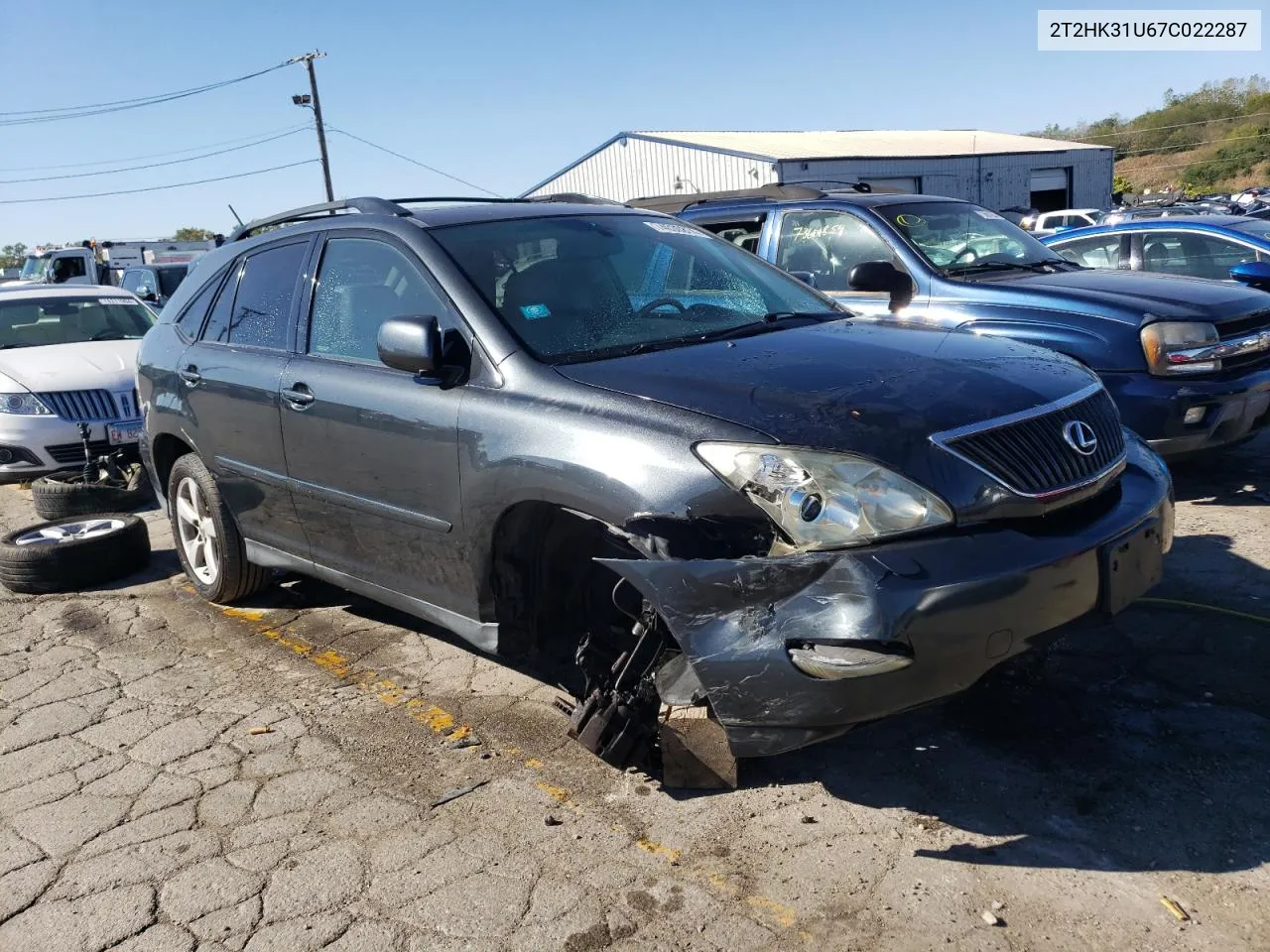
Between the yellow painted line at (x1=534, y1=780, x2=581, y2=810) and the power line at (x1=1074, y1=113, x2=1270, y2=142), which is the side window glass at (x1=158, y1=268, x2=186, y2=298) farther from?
the power line at (x1=1074, y1=113, x2=1270, y2=142)

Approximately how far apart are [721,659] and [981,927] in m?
0.87

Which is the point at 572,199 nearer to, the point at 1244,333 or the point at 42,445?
the point at 1244,333

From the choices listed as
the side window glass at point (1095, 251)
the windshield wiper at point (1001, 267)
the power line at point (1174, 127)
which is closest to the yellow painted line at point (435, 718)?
the windshield wiper at point (1001, 267)

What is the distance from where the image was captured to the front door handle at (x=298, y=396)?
4.25m

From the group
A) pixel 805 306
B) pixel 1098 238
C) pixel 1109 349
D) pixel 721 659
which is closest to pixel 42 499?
pixel 805 306

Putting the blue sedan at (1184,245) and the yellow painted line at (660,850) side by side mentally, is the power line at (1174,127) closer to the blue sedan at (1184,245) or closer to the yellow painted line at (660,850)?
the blue sedan at (1184,245)

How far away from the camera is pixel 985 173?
119 ft

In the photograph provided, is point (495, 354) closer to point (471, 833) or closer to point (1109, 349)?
point (471, 833)

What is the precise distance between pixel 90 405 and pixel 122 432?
339mm

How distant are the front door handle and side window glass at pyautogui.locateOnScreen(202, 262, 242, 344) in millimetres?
857

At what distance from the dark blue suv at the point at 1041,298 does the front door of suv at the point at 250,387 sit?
2624mm

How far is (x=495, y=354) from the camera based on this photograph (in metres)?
3.58

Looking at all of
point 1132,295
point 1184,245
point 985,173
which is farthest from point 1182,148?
point 1132,295

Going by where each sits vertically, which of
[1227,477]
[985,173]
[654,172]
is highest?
[654,172]
